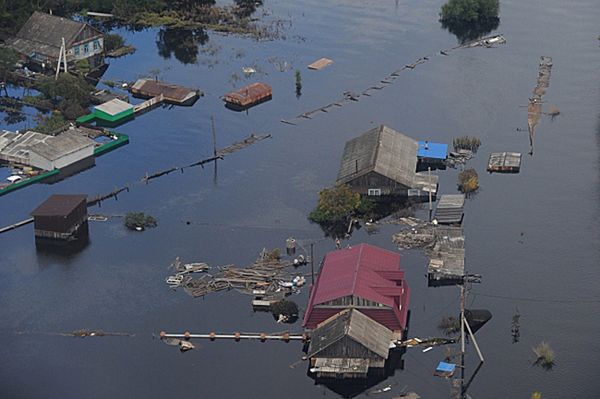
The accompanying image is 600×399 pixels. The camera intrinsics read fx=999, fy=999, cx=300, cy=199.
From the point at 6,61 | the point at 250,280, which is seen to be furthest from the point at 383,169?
the point at 6,61

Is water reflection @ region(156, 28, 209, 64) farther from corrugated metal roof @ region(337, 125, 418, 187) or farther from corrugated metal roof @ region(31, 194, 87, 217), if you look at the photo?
corrugated metal roof @ region(31, 194, 87, 217)

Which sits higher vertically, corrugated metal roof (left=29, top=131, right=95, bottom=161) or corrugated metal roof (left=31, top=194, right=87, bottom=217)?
corrugated metal roof (left=29, top=131, right=95, bottom=161)

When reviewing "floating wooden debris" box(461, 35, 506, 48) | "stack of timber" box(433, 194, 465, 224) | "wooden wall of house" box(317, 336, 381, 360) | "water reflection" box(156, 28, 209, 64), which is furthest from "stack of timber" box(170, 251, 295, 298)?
"floating wooden debris" box(461, 35, 506, 48)

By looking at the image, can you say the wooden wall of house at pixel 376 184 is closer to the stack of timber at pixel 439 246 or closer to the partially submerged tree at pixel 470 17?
the stack of timber at pixel 439 246

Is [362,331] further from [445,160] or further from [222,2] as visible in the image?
[222,2]

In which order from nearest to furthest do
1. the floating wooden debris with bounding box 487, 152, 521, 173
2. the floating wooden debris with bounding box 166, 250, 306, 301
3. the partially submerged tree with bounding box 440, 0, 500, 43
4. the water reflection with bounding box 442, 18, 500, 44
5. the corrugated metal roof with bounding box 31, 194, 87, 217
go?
the floating wooden debris with bounding box 166, 250, 306, 301 < the corrugated metal roof with bounding box 31, 194, 87, 217 < the floating wooden debris with bounding box 487, 152, 521, 173 < the water reflection with bounding box 442, 18, 500, 44 < the partially submerged tree with bounding box 440, 0, 500, 43

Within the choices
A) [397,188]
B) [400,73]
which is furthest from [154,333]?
[400,73]

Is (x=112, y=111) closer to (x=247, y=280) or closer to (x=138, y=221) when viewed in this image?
(x=138, y=221)
